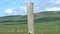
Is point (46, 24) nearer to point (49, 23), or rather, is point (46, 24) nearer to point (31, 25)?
point (49, 23)

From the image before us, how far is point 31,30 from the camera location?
184 centimetres

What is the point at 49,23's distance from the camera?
1264 cm

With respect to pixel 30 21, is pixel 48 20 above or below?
below

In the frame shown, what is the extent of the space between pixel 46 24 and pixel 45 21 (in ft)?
2.62

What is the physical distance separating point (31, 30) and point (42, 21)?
1161cm

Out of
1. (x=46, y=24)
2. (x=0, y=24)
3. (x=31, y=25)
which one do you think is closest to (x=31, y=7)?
(x=31, y=25)

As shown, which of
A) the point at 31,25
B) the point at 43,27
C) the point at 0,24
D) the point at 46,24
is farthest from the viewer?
the point at 46,24

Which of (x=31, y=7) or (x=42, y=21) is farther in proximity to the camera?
(x=42, y=21)

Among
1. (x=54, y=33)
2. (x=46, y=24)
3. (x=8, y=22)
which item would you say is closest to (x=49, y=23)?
(x=46, y=24)

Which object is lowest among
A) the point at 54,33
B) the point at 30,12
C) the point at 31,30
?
the point at 54,33

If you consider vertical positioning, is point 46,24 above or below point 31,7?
below

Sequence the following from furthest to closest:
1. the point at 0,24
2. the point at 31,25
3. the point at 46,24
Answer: the point at 46,24
the point at 0,24
the point at 31,25

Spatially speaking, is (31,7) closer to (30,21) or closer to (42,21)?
(30,21)

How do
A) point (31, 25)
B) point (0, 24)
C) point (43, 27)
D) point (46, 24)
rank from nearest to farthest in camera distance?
point (31, 25) < point (0, 24) < point (43, 27) < point (46, 24)
